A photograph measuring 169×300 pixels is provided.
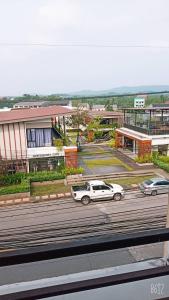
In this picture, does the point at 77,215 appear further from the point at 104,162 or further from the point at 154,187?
the point at 104,162

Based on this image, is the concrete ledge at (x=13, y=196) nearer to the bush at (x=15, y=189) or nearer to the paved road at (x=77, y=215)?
the bush at (x=15, y=189)

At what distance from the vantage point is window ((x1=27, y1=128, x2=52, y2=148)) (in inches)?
339

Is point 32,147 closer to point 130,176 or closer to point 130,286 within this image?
point 130,176

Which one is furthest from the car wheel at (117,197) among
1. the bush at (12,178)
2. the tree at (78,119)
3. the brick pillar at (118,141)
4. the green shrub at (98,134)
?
the green shrub at (98,134)

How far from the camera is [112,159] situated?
10.8 metres

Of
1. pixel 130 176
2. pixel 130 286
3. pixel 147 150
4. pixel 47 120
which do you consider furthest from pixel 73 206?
pixel 130 286

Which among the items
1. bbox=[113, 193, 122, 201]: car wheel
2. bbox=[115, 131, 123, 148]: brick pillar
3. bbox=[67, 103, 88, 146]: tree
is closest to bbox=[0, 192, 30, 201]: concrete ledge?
bbox=[113, 193, 122, 201]: car wheel

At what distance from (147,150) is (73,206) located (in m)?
4.66

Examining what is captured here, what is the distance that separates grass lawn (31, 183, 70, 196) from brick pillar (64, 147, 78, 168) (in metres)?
0.85

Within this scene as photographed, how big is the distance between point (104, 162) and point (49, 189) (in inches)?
128

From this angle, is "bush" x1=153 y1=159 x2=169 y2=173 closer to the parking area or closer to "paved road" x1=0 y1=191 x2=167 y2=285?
the parking area

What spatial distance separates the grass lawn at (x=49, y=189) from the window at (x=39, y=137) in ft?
4.82

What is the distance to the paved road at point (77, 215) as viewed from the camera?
14.3 feet

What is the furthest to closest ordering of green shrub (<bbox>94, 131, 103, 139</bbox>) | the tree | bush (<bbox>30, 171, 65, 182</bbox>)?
green shrub (<bbox>94, 131, 103, 139</bbox>)
the tree
bush (<bbox>30, 171, 65, 182</bbox>)
